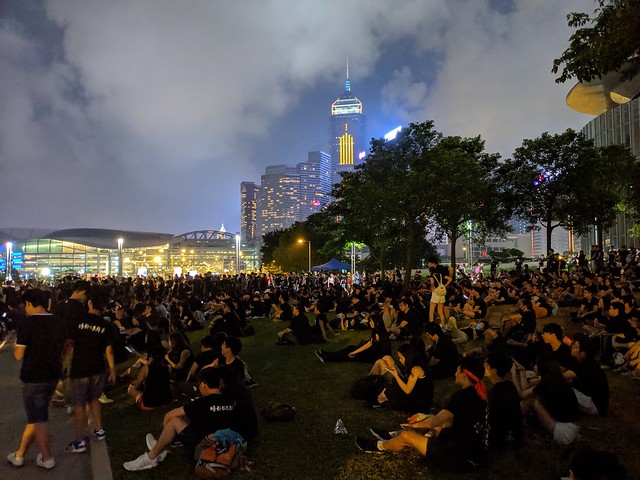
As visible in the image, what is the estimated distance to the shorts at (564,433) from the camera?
5.23 m

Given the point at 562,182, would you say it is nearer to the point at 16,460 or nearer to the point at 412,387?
the point at 412,387

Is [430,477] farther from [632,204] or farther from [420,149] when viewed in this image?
[632,204]

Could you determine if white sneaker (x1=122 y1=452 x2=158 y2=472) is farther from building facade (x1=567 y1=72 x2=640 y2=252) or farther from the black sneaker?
building facade (x1=567 y1=72 x2=640 y2=252)

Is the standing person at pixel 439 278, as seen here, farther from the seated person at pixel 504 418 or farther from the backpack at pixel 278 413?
the seated person at pixel 504 418

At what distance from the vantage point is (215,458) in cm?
482

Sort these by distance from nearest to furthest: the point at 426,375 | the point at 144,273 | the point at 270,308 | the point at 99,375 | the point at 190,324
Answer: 1. the point at 99,375
2. the point at 426,375
3. the point at 190,324
4. the point at 270,308
5. the point at 144,273

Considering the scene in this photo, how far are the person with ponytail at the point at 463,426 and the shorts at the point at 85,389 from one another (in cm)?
413

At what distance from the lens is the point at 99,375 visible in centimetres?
590

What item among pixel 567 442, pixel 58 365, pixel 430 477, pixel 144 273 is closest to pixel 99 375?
pixel 58 365

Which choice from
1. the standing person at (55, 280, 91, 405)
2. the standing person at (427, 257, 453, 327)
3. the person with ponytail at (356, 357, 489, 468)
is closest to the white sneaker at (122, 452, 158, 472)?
the standing person at (55, 280, 91, 405)

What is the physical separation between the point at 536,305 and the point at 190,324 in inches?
480

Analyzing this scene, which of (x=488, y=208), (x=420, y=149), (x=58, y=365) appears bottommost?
(x=58, y=365)

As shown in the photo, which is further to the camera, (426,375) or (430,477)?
(426,375)

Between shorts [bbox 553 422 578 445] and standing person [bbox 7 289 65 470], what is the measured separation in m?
5.89
